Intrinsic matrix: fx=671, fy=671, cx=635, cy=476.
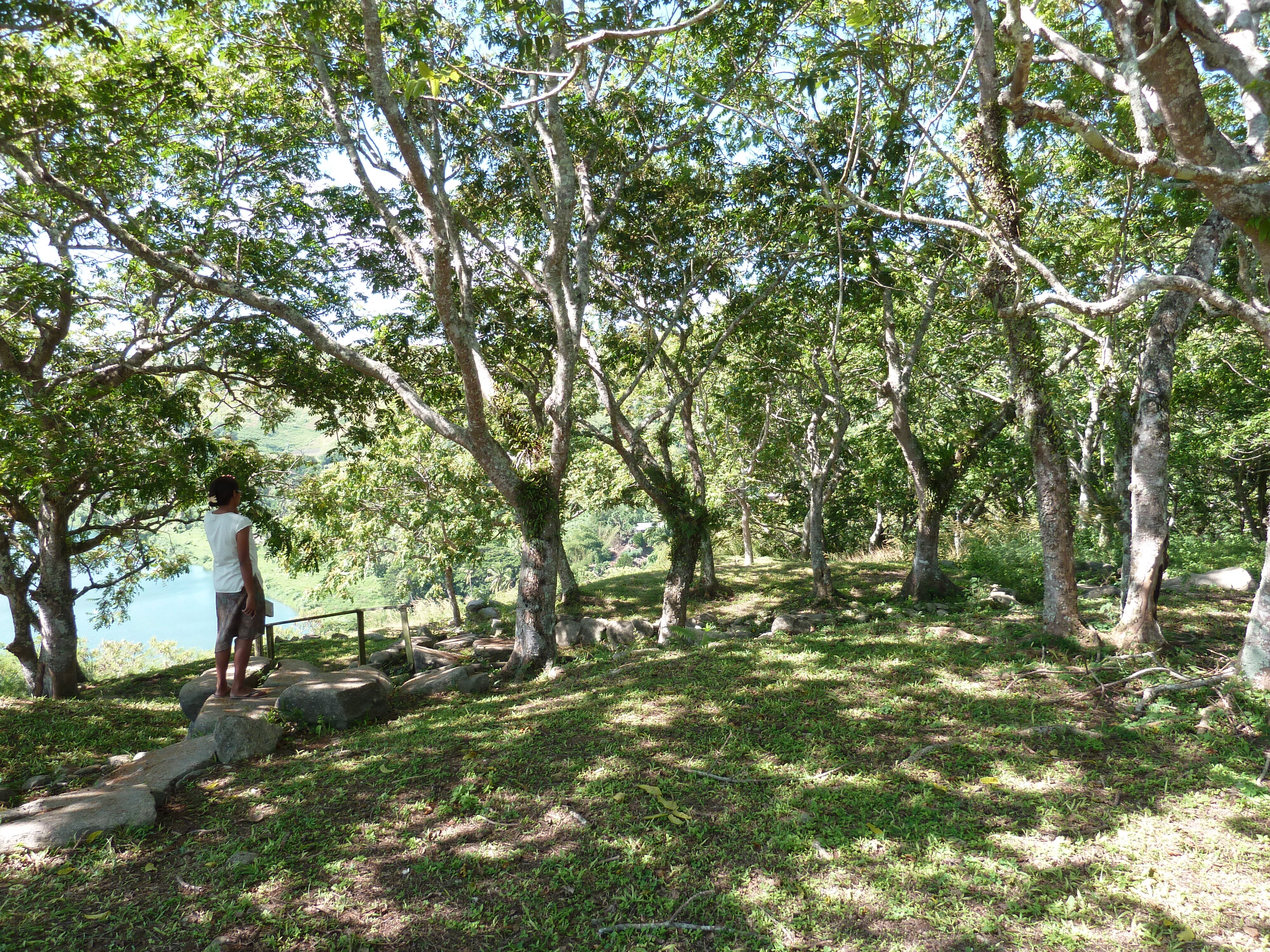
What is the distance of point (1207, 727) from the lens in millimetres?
4500

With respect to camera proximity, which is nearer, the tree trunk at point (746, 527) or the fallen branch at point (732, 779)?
the fallen branch at point (732, 779)

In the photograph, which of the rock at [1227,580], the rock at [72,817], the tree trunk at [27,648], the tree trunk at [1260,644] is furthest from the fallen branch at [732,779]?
the tree trunk at [27,648]

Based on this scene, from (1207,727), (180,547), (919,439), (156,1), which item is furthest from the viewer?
(919,439)

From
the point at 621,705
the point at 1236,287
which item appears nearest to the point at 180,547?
the point at 621,705

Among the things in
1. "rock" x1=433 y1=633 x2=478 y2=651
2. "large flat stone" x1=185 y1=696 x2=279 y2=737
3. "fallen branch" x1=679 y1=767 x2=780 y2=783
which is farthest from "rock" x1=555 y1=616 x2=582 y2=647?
"fallen branch" x1=679 y1=767 x2=780 y2=783

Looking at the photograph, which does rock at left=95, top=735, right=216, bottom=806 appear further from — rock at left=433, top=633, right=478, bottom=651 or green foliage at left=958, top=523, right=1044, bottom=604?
green foliage at left=958, top=523, right=1044, bottom=604

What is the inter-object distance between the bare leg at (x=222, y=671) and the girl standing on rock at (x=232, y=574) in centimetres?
1

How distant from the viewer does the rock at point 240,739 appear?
4836mm

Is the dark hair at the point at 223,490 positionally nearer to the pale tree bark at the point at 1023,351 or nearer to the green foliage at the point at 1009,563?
the pale tree bark at the point at 1023,351

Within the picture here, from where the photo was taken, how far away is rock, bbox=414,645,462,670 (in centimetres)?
944

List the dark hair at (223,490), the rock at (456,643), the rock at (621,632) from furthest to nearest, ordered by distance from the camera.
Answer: the rock at (456,643)
the rock at (621,632)
the dark hair at (223,490)

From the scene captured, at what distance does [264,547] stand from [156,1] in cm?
749

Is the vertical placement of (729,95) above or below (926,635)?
above

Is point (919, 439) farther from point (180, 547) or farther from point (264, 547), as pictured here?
point (180, 547)
